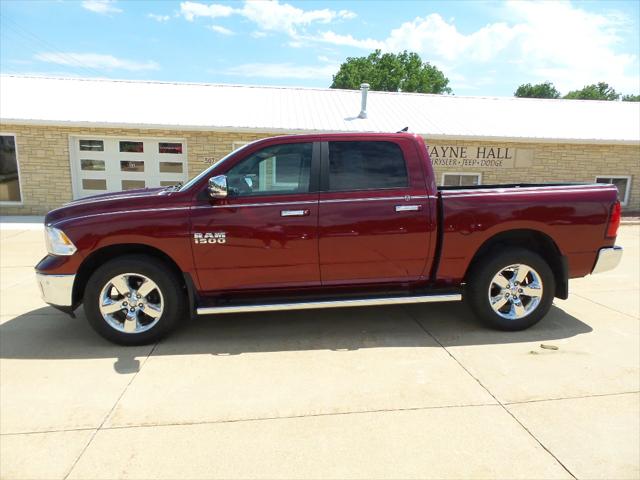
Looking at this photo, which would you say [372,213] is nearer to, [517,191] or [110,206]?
[517,191]

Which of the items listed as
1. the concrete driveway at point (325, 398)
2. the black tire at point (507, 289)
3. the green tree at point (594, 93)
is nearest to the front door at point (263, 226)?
the concrete driveway at point (325, 398)

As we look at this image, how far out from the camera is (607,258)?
4.77 metres

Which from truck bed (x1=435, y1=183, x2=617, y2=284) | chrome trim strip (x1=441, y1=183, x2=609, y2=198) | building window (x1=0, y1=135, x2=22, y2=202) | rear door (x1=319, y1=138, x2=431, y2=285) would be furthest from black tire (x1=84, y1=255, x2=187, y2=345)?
building window (x1=0, y1=135, x2=22, y2=202)

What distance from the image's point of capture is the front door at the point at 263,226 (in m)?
4.29

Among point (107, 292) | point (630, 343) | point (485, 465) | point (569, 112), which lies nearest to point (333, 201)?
point (107, 292)

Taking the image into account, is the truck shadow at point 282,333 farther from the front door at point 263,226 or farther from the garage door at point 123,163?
the garage door at point 123,163

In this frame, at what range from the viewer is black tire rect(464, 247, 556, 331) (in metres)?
4.65

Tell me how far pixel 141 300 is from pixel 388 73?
61565 millimetres

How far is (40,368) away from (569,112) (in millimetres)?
17845

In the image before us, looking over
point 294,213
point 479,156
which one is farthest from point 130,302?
point 479,156

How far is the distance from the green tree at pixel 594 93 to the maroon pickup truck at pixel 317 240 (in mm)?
80818

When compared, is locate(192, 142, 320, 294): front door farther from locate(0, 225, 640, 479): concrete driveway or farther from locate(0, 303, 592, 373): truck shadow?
locate(0, 225, 640, 479): concrete driveway

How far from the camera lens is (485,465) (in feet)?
8.98

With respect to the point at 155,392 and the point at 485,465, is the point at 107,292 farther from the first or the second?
the point at 485,465
